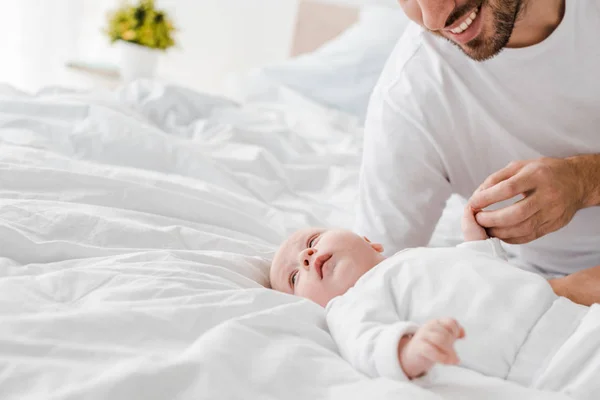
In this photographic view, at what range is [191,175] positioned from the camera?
1.58m

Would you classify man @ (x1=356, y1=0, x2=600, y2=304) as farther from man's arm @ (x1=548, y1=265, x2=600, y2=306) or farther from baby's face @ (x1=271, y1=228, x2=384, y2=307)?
baby's face @ (x1=271, y1=228, x2=384, y2=307)

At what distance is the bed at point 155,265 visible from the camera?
2.23 ft

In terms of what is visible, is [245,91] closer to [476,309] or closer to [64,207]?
[64,207]

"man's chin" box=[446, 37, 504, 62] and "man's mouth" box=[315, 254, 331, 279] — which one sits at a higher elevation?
"man's chin" box=[446, 37, 504, 62]

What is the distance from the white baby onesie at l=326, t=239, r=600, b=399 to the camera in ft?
2.48

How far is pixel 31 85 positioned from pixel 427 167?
10.8 ft

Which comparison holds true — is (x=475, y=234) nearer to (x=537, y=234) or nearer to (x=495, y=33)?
(x=537, y=234)

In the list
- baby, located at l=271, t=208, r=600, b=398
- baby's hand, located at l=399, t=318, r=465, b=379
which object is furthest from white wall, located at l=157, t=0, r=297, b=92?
baby's hand, located at l=399, t=318, r=465, b=379

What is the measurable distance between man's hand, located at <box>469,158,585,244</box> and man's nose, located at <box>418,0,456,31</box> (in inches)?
11.9

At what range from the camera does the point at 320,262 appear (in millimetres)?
1047

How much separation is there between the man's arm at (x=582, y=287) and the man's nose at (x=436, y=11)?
0.51 meters

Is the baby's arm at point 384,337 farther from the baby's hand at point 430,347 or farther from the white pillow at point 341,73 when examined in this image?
the white pillow at point 341,73

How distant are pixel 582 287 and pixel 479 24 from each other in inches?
21.0

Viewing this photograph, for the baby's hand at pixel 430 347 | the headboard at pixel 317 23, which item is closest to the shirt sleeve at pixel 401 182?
the baby's hand at pixel 430 347
